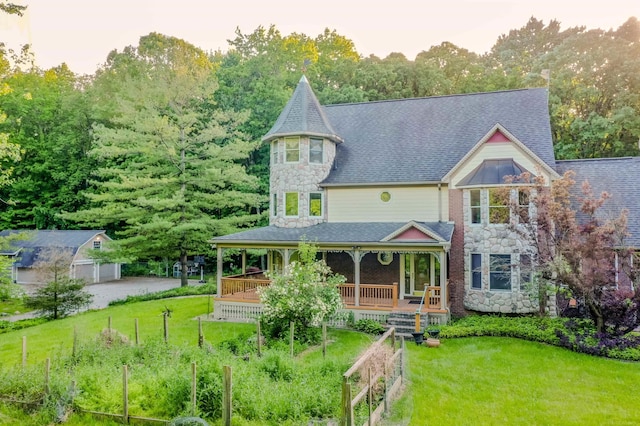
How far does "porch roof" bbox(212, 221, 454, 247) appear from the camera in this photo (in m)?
16.1

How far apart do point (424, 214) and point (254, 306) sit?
7870 millimetres

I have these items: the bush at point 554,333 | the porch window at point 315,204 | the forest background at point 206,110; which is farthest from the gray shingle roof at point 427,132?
the bush at point 554,333

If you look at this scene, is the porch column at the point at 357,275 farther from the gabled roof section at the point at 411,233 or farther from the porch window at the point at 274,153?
the porch window at the point at 274,153

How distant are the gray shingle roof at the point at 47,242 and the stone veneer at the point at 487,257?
26656mm

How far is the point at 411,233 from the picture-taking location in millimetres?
16453

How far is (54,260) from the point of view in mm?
19141

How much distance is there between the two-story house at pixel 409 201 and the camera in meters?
16.5

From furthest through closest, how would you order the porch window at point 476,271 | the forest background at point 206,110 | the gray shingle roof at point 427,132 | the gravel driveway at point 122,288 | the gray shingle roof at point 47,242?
the gray shingle roof at point 47,242, the forest background at point 206,110, the gravel driveway at point 122,288, the gray shingle roof at point 427,132, the porch window at point 476,271

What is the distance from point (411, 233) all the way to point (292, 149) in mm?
6925

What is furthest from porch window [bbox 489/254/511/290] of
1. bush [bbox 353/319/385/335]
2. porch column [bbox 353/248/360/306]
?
porch column [bbox 353/248/360/306]

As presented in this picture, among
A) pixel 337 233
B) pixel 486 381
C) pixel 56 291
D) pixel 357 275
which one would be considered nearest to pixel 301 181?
pixel 337 233

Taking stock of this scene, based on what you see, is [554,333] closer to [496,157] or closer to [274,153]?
[496,157]

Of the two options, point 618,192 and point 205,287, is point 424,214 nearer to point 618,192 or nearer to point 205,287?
point 618,192

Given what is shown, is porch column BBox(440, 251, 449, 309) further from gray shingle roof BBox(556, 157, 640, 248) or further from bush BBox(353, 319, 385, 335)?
gray shingle roof BBox(556, 157, 640, 248)
